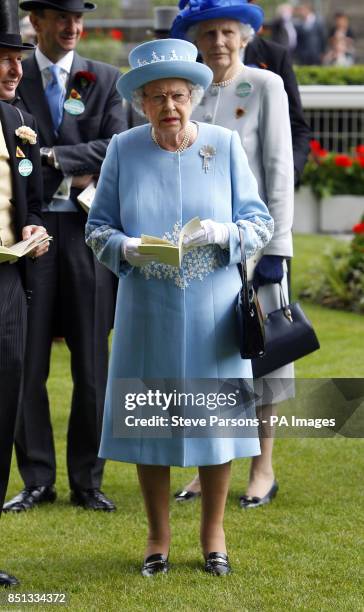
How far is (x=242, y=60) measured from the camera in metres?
7.01

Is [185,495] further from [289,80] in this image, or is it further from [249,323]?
[289,80]

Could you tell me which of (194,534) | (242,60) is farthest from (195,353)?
(242,60)

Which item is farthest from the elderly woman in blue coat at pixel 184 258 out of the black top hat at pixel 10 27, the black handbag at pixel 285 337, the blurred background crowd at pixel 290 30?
the blurred background crowd at pixel 290 30

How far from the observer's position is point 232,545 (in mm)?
5852

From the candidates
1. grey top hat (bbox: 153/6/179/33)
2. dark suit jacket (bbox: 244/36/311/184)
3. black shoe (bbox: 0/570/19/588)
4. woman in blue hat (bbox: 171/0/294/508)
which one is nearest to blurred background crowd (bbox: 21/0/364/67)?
grey top hat (bbox: 153/6/179/33)

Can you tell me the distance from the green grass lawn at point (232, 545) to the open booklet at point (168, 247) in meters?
1.25

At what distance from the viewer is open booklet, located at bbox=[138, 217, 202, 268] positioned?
4.92 m

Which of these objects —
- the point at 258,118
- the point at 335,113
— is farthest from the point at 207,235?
the point at 335,113

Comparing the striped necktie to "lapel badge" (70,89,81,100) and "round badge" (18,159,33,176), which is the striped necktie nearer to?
"lapel badge" (70,89,81,100)

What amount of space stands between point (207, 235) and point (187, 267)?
0.22 m

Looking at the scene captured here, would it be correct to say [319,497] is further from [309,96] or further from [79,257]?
[309,96]

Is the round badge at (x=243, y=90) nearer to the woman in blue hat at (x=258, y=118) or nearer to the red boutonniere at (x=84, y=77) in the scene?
the woman in blue hat at (x=258, y=118)

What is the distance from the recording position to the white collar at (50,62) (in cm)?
654

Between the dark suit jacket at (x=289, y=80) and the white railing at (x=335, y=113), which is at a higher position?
the dark suit jacket at (x=289, y=80)
